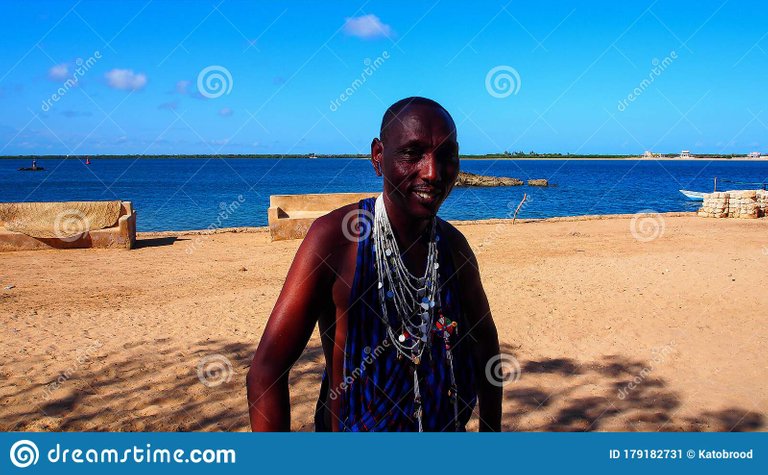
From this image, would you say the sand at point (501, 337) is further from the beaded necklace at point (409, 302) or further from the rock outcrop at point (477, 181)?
the rock outcrop at point (477, 181)

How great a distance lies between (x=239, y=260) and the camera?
40.1ft

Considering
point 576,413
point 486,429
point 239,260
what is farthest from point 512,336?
point 239,260

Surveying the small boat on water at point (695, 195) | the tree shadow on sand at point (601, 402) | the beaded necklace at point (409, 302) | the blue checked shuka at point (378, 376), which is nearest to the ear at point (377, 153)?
the beaded necklace at point (409, 302)

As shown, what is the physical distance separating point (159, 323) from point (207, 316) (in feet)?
1.98

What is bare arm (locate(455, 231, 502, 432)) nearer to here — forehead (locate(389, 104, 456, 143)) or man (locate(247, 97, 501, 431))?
man (locate(247, 97, 501, 431))

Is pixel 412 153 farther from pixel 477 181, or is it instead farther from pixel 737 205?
pixel 477 181

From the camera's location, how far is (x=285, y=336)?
1458mm

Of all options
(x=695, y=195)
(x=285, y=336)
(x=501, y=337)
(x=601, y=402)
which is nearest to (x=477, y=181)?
(x=695, y=195)

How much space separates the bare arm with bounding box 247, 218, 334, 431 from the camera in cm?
143

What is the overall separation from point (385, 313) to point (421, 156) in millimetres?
424

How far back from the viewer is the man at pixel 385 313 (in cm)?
147

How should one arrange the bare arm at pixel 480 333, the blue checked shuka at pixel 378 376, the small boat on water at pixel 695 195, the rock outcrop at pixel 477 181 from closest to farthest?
the blue checked shuka at pixel 378 376
the bare arm at pixel 480 333
the small boat on water at pixel 695 195
the rock outcrop at pixel 477 181

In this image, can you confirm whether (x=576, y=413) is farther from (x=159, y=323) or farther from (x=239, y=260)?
(x=239, y=260)

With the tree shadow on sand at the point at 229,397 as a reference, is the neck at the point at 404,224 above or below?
above
